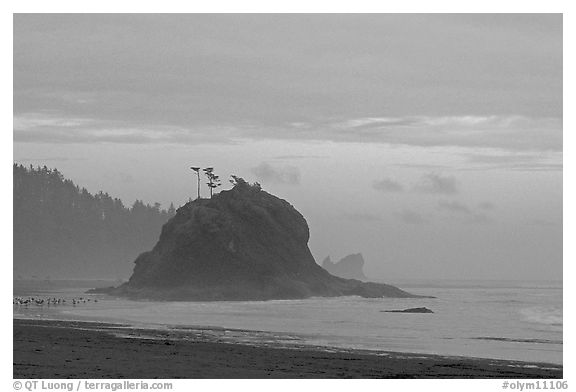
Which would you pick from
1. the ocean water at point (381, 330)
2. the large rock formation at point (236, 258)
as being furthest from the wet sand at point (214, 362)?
the large rock formation at point (236, 258)

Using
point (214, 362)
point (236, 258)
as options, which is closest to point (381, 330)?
point (214, 362)

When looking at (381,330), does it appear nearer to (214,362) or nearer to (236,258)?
(214,362)

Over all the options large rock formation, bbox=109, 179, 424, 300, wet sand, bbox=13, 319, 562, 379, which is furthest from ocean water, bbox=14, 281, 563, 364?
large rock formation, bbox=109, 179, 424, 300

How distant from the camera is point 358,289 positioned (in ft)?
434

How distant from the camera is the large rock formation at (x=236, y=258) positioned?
118188mm

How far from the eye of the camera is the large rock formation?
118188 mm

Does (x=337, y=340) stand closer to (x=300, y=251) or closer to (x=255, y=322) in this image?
(x=255, y=322)

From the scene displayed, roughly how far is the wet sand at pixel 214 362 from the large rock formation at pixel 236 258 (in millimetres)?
69520

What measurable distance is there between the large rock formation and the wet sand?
69520 millimetres

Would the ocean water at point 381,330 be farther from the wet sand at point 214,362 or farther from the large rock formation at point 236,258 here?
the large rock formation at point 236,258

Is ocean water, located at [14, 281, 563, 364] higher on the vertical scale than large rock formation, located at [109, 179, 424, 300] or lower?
lower

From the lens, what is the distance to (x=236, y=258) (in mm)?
124125

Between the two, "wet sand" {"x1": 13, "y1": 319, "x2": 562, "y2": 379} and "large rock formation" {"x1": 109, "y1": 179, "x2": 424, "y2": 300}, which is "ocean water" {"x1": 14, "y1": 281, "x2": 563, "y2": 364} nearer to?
"wet sand" {"x1": 13, "y1": 319, "x2": 562, "y2": 379}
